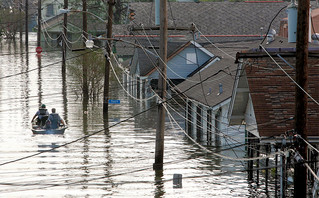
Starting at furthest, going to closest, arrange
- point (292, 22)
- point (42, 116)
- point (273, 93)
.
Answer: point (42, 116) → point (273, 93) → point (292, 22)

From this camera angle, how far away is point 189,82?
154 ft

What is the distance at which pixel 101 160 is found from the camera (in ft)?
112

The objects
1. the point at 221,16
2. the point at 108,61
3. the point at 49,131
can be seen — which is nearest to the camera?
the point at 49,131

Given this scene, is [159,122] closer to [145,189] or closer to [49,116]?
[145,189]

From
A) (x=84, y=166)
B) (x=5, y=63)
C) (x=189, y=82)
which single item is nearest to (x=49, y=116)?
(x=84, y=166)

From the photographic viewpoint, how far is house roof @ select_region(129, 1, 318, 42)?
75.8 meters

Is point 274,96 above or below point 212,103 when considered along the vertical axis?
above

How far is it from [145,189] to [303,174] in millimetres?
11345

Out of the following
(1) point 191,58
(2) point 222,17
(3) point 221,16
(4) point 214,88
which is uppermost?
(3) point 221,16

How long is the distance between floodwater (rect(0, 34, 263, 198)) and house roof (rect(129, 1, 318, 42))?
71.6 ft

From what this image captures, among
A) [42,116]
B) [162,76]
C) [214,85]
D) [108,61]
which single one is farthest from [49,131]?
[162,76]

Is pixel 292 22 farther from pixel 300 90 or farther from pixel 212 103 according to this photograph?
pixel 212 103

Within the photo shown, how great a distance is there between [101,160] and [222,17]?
47.1 metres

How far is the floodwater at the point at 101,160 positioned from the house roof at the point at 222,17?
21829 mm
